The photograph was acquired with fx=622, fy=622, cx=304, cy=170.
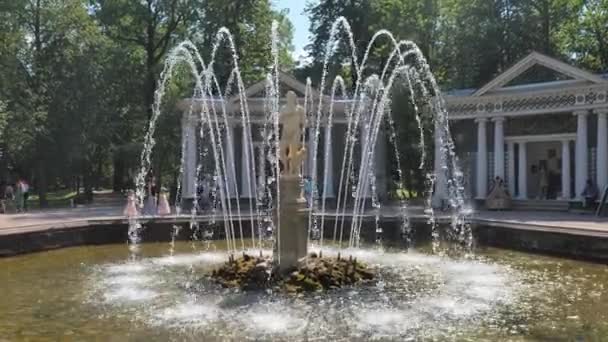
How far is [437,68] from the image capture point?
37.0 metres

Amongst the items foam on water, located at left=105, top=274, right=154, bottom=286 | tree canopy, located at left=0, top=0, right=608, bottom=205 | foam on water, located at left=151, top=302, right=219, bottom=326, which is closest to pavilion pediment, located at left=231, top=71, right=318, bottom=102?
tree canopy, located at left=0, top=0, right=608, bottom=205

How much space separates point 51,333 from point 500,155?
2156 cm

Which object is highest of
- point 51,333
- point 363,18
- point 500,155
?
point 363,18

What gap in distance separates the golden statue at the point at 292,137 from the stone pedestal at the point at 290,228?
0.23 m

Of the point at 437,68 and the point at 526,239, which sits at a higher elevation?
the point at 437,68

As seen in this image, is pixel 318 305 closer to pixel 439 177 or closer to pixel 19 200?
pixel 439 177

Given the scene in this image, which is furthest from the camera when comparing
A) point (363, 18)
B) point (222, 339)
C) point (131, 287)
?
point (363, 18)

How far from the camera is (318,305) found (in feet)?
29.8

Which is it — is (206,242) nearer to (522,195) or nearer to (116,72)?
(522,195)

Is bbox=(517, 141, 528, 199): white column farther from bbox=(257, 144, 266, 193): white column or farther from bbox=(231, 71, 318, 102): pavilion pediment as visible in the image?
bbox=(257, 144, 266, 193): white column

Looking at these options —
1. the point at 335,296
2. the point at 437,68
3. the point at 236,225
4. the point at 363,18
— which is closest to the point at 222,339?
the point at 335,296

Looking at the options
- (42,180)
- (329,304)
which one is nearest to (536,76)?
(329,304)

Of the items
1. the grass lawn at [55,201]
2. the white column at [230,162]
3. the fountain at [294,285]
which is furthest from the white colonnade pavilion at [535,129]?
the grass lawn at [55,201]

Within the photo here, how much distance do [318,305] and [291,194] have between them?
2.47m
